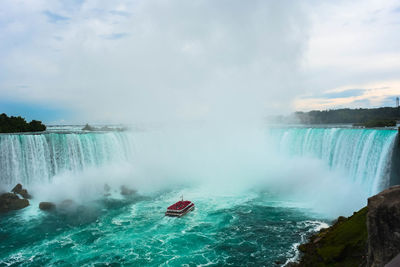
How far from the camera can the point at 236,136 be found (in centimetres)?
3909

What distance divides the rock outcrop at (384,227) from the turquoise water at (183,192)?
6710 millimetres

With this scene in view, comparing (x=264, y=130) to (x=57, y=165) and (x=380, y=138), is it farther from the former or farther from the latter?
(x=57, y=165)

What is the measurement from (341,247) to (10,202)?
2334 cm

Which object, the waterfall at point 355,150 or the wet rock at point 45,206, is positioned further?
the wet rock at point 45,206

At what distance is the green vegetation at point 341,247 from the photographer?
32.9ft

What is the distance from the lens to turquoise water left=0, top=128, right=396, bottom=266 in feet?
46.4

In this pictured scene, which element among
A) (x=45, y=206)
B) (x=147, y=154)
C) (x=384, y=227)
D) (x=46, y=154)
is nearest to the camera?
(x=384, y=227)

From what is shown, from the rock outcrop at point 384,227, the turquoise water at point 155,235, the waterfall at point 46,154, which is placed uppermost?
the waterfall at point 46,154

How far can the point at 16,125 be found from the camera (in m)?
41.6

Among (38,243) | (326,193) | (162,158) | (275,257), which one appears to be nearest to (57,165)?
(38,243)

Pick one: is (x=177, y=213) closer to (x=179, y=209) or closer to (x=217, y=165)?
(x=179, y=209)

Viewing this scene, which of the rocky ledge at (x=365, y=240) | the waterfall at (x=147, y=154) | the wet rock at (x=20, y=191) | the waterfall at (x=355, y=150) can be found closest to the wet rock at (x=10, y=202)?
the wet rock at (x=20, y=191)

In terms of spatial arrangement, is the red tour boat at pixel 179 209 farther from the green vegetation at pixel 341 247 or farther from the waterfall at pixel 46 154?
the waterfall at pixel 46 154

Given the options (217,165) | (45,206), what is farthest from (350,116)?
(45,206)
